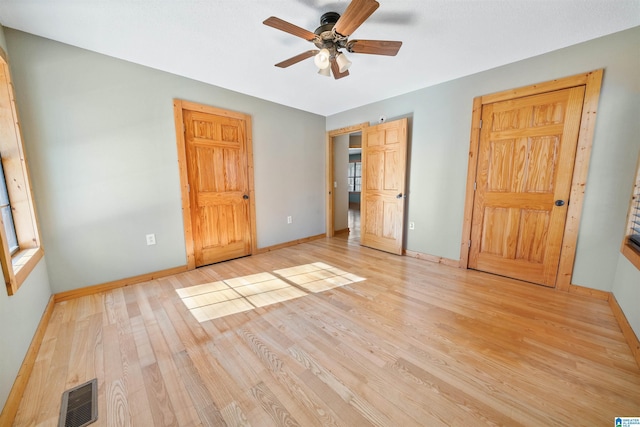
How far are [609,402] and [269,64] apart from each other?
3.55m

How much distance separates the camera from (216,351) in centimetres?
157

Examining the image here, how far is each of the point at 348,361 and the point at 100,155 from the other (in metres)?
2.99

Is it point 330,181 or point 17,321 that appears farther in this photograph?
point 330,181

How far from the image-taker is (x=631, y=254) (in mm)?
1799

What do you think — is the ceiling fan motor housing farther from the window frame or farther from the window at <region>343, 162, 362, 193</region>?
A: the window at <region>343, 162, 362, 193</region>

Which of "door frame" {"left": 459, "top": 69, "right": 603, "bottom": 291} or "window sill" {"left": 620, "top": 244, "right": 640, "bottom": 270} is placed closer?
"window sill" {"left": 620, "top": 244, "right": 640, "bottom": 270}

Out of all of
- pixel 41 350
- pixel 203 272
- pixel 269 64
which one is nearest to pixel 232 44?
pixel 269 64

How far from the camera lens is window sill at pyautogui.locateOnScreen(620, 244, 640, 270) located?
168 cm

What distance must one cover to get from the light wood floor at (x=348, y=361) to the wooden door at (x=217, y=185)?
0.96 m

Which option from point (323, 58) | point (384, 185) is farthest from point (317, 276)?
point (323, 58)

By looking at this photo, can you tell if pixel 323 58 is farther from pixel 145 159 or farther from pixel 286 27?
pixel 145 159

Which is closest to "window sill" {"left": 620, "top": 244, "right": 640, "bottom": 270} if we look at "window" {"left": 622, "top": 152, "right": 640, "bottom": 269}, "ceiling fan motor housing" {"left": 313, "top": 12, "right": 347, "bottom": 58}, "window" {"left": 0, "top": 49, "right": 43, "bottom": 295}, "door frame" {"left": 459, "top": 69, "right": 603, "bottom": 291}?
"window" {"left": 622, "top": 152, "right": 640, "bottom": 269}

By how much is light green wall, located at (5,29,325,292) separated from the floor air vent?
1.49 m

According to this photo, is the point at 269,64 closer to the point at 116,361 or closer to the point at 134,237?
the point at 134,237
